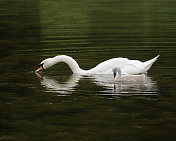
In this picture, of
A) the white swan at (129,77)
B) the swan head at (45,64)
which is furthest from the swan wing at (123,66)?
the swan head at (45,64)

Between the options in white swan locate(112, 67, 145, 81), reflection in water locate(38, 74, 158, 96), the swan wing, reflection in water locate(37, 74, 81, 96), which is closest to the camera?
reflection in water locate(38, 74, 158, 96)

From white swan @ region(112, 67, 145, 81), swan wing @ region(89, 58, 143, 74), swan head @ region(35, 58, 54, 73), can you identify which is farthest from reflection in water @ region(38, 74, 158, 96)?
swan head @ region(35, 58, 54, 73)

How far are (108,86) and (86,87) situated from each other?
1.74 feet

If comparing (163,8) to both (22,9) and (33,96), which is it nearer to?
(22,9)

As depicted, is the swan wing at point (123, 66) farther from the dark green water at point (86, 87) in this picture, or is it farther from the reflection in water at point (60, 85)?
the reflection in water at point (60, 85)

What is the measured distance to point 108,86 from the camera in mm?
13586

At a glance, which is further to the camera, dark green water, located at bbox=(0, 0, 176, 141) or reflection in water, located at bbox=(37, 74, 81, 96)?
reflection in water, located at bbox=(37, 74, 81, 96)

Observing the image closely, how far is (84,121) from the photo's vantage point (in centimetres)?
1064

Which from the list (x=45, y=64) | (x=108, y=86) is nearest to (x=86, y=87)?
(x=108, y=86)

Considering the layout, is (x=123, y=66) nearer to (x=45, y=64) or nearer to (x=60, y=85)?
(x=60, y=85)

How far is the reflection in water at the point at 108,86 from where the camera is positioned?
1286 cm

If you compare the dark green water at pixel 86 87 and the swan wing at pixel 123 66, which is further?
the swan wing at pixel 123 66

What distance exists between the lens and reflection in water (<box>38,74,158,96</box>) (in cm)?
1286

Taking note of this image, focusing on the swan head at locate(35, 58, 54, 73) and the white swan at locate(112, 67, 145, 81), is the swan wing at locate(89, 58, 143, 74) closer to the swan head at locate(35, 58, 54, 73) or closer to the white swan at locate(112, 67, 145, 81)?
the white swan at locate(112, 67, 145, 81)
